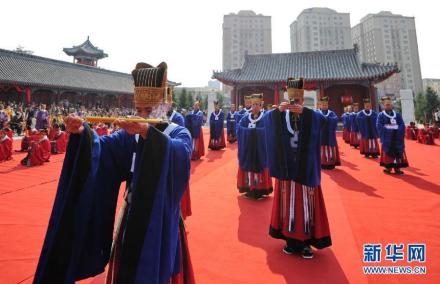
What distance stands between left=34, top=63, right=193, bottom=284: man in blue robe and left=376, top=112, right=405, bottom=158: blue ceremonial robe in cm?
624

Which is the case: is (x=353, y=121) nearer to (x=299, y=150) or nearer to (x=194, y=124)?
(x=194, y=124)

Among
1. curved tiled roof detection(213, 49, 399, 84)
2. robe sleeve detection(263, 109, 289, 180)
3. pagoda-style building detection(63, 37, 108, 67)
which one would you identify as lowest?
robe sleeve detection(263, 109, 289, 180)

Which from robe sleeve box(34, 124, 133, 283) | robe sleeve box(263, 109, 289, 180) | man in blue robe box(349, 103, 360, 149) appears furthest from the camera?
man in blue robe box(349, 103, 360, 149)

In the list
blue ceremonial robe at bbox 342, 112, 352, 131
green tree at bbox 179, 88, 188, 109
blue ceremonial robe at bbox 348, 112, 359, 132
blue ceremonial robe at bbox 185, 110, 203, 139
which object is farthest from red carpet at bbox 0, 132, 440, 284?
green tree at bbox 179, 88, 188, 109

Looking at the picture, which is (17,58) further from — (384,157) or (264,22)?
(264,22)

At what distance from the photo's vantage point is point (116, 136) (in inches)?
72.8

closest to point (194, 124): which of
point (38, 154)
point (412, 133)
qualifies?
point (38, 154)

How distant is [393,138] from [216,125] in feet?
21.1

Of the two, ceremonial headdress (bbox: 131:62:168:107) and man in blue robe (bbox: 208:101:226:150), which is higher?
man in blue robe (bbox: 208:101:226:150)

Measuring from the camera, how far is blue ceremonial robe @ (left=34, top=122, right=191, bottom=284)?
1.38m

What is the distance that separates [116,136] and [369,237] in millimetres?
3004

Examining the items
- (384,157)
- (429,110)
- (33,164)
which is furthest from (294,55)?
(33,164)

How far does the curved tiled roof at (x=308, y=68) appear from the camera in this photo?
2027 cm

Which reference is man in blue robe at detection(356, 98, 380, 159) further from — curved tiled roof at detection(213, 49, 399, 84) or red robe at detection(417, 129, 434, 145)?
curved tiled roof at detection(213, 49, 399, 84)
